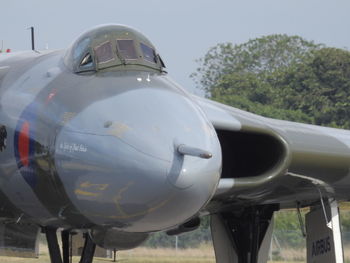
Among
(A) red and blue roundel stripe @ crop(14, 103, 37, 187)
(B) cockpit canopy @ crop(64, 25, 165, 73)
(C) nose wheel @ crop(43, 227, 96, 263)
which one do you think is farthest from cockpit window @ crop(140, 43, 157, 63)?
(C) nose wheel @ crop(43, 227, 96, 263)

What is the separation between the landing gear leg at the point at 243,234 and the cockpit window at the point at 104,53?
4.00 metres

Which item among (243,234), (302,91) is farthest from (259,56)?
(243,234)

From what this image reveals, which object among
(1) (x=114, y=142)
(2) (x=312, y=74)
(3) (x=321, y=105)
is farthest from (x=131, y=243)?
(2) (x=312, y=74)

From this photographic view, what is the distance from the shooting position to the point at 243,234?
515 inches

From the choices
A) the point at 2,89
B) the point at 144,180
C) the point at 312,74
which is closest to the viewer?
the point at 144,180

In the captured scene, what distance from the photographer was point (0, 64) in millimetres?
11367

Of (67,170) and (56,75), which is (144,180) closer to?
(67,170)

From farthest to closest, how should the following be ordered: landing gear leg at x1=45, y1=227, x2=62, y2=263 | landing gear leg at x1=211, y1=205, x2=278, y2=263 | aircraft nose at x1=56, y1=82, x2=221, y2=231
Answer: landing gear leg at x1=211, y1=205, x2=278, y2=263 < landing gear leg at x1=45, y1=227, x2=62, y2=263 < aircraft nose at x1=56, y1=82, x2=221, y2=231

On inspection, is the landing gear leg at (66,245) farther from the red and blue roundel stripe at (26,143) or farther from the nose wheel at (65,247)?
the red and blue roundel stripe at (26,143)

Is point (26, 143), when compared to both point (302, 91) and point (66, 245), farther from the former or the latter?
point (302, 91)

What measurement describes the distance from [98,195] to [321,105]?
169 ft

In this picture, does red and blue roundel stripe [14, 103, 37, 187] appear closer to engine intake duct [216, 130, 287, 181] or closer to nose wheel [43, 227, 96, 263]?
nose wheel [43, 227, 96, 263]

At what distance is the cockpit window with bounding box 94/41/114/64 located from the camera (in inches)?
381

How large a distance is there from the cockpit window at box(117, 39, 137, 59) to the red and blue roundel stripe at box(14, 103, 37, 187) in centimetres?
101
